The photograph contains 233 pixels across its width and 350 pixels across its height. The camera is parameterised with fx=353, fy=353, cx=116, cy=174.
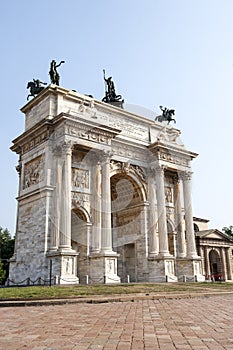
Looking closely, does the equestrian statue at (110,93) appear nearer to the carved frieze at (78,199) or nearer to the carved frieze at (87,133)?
the carved frieze at (87,133)

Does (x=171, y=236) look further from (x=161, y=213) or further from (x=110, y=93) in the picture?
(x=110, y=93)

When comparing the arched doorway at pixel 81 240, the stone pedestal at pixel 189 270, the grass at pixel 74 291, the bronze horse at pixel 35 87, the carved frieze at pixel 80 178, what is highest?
the bronze horse at pixel 35 87

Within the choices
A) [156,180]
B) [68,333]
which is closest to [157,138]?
[156,180]

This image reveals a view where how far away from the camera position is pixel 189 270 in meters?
32.3

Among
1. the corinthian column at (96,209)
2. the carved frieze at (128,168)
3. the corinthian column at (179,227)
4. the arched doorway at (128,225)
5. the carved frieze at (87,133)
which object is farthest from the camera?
the corinthian column at (179,227)

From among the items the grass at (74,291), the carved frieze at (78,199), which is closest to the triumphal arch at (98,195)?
the carved frieze at (78,199)

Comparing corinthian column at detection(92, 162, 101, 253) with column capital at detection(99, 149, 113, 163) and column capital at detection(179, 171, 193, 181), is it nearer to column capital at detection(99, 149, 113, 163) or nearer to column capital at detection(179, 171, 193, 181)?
column capital at detection(99, 149, 113, 163)

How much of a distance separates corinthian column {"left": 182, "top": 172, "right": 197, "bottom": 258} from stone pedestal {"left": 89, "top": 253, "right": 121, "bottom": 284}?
10.0 meters

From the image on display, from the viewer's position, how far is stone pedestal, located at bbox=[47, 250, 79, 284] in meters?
22.9

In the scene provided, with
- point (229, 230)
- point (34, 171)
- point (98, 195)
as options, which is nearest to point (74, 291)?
point (98, 195)

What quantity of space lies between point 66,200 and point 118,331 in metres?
19.1

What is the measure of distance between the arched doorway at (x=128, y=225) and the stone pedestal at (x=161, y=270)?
43.7 inches

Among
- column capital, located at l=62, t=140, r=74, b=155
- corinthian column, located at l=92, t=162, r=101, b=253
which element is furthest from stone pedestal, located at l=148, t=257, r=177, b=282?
column capital, located at l=62, t=140, r=74, b=155

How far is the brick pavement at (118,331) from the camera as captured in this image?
5266mm
